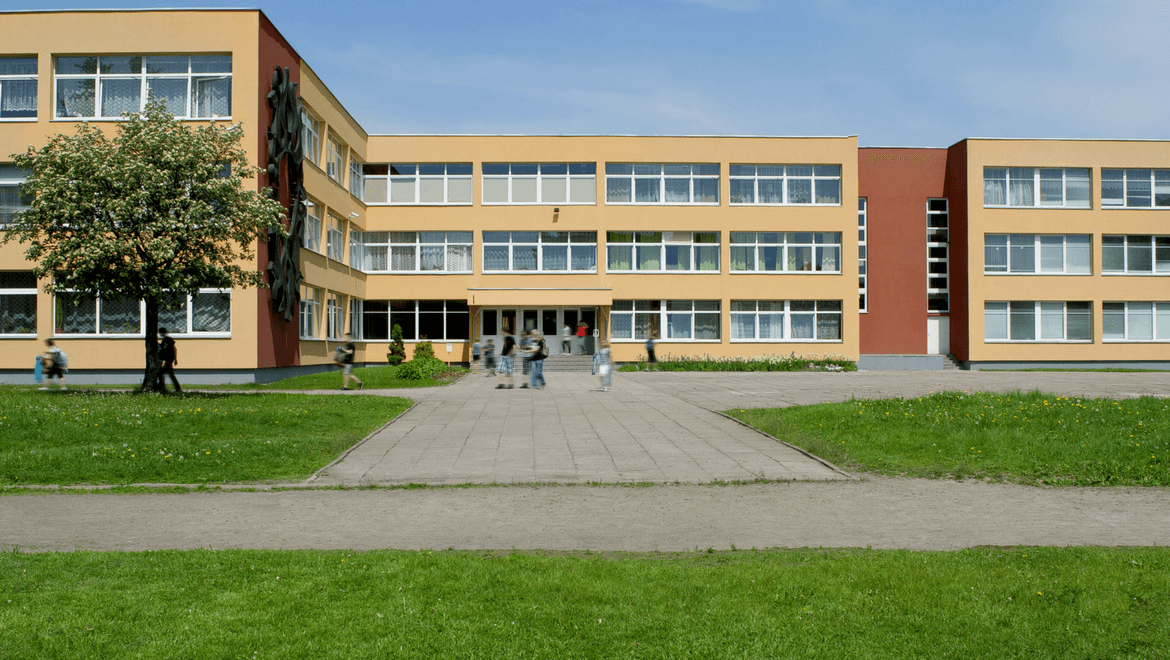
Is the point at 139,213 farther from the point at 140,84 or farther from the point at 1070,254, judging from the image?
the point at 1070,254

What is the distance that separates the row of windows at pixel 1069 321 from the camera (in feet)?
146

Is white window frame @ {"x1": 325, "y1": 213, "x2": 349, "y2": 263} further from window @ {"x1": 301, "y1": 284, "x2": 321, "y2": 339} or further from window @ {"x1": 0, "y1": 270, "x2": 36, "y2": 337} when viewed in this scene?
window @ {"x1": 0, "y1": 270, "x2": 36, "y2": 337}

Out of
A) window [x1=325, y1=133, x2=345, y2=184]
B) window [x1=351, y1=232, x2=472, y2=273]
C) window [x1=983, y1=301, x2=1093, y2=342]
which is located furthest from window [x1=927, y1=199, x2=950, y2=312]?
window [x1=325, y1=133, x2=345, y2=184]

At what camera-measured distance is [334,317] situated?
3872cm

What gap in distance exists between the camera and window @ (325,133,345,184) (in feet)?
124

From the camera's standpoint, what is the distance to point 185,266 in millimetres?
21281

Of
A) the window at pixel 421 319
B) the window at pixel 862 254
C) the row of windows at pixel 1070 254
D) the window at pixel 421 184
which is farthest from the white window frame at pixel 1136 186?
the window at pixel 421 319

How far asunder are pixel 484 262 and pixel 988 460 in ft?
111

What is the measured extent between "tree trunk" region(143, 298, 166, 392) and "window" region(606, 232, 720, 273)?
975 inches

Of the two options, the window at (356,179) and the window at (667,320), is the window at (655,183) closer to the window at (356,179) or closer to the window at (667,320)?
the window at (667,320)

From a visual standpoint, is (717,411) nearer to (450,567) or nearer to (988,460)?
(988,460)

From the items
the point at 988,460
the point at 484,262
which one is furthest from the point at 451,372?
the point at 988,460

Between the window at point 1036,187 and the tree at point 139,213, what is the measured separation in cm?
3648

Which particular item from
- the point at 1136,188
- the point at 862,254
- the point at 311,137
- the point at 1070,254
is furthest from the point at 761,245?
the point at 311,137
